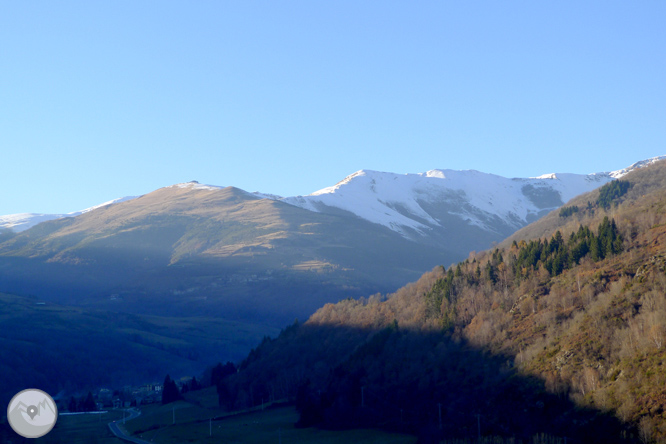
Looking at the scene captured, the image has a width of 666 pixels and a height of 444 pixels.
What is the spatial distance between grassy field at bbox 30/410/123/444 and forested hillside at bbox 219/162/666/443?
26.3m

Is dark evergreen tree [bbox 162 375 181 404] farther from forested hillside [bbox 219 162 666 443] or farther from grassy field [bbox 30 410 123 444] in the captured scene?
forested hillside [bbox 219 162 666 443]

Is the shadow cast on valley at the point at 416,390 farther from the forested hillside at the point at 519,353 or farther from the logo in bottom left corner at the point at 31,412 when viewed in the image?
the logo in bottom left corner at the point at 31,412

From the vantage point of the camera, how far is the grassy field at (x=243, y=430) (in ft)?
324

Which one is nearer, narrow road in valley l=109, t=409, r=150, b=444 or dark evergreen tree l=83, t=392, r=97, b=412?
narrow road in valley l=109, t=409, r=150, b=444

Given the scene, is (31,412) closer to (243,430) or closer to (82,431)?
(243,430)

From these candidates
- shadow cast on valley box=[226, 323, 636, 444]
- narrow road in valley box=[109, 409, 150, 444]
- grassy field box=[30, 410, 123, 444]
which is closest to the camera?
shadow cast on valley box=[226, 323, 636, 444]

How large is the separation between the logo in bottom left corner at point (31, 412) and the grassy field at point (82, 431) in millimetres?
16250

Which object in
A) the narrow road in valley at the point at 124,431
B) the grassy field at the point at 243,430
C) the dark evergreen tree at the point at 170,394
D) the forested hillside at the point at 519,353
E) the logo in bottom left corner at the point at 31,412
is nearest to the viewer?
the forested hillside at the point at 519,353

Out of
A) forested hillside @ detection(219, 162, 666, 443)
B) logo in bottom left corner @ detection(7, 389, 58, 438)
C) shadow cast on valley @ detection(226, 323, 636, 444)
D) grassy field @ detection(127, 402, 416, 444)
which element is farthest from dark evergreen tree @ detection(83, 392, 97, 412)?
logo in bottom left corner @ detection(7, 389, 58, 438)

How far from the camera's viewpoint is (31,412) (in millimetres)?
91375

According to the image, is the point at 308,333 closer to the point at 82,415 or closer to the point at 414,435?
the point at 82,415

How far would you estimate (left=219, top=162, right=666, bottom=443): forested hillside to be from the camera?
77.4 metres

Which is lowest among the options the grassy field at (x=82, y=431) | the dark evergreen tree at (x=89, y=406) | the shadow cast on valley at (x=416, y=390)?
the dark evergreen tree at (x=89, y=406)

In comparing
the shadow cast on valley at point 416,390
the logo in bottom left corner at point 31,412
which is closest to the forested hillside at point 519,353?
the shadow cast on valley at point 416,390
